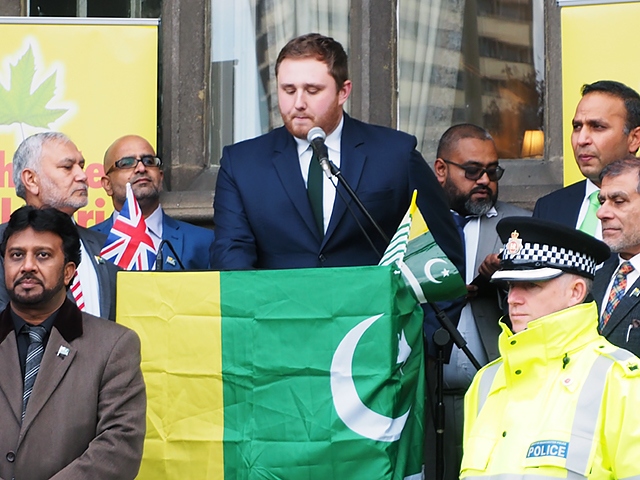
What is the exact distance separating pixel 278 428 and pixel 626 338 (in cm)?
146

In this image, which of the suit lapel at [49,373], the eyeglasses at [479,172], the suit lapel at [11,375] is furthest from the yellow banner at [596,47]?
the suit lapel at [11,375]

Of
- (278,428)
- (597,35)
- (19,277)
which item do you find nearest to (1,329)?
(19,277)

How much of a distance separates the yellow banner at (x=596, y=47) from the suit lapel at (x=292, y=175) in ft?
6.32

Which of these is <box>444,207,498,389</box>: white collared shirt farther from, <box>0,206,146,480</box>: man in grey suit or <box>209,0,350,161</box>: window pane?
<box>209,0,350,161</box>: window pane

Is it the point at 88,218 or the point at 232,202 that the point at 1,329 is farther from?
the point at 88,218

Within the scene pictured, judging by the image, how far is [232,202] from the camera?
21.1ft

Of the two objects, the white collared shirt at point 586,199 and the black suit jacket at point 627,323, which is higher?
the white collared shirt at point 586,199

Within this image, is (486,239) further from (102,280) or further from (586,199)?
(102,280)

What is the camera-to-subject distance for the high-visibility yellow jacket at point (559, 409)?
4312 mm

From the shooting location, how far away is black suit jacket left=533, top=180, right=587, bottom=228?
22.1 feet

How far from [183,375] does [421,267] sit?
3.69 feet

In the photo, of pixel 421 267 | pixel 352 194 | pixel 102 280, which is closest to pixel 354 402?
pixel 421 267

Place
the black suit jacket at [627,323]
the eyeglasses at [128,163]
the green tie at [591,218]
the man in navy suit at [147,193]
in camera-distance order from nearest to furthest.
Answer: the black suit jacket at [627,323]
the green tie at [591,218]
the man in navy suit at [147,193]
the eyeglasses at [128,163]

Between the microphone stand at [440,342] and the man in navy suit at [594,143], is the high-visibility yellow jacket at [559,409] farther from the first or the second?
the man in navy suit at [594,143]
